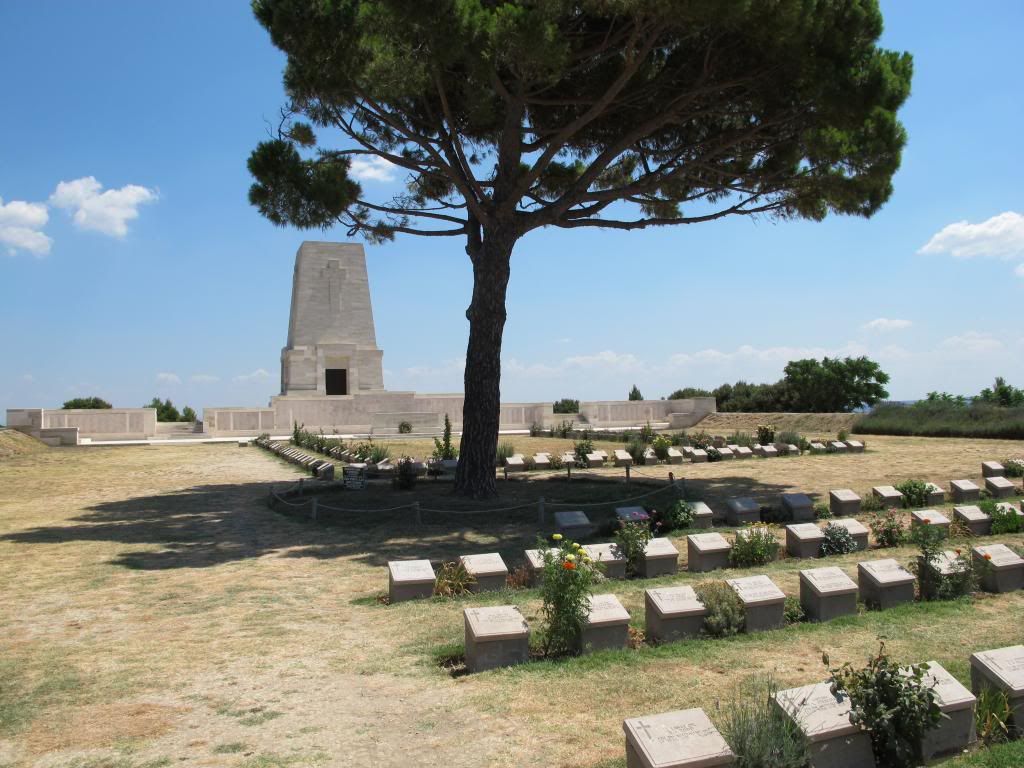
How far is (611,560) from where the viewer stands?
7188mm

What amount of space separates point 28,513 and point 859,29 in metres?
14.3

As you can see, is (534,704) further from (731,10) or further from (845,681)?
(731,10)

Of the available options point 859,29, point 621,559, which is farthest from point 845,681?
point 859,29

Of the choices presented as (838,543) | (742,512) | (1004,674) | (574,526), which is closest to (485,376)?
(574,526)

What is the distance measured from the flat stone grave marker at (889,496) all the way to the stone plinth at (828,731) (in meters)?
7.72

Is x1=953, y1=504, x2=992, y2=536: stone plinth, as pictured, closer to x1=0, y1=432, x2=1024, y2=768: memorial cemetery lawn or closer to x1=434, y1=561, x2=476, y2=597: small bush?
x1=0, y1=432, x2=1024, y2=768: memorial cemetery lawn

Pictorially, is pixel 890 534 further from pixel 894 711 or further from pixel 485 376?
pixel 485 376

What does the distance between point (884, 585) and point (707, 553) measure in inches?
67.4

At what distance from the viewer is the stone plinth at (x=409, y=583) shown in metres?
6.55

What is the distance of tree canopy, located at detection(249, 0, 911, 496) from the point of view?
10625mm

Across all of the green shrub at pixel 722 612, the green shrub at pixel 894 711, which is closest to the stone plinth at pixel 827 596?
the green shrub at pixel 722 612

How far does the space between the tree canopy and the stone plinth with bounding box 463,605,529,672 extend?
7.08m

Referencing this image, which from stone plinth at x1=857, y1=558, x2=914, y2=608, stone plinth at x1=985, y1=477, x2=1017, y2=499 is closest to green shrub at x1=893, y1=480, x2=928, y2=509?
stone plinth at x1=985, y1=477, x2=1017, y2=499

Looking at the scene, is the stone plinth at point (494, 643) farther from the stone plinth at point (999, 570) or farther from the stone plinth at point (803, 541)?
the stone plinth at point (803, 541)
